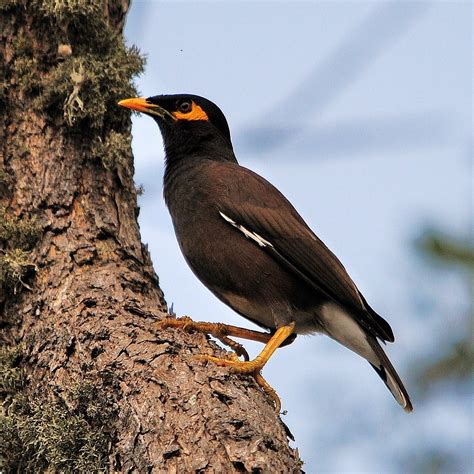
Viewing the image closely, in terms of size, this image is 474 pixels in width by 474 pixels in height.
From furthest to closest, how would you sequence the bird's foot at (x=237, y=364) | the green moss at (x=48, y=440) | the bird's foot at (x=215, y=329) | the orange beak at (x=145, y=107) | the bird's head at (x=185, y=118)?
1. the bird's head at (x=185, y=118)
2. the orange beak at (x=145, y=107)
3. the bird's foot at (x=215, y=329)
4. the bird's foot at (x=237, y=364)
5. the green moss at (x=48, y=440)

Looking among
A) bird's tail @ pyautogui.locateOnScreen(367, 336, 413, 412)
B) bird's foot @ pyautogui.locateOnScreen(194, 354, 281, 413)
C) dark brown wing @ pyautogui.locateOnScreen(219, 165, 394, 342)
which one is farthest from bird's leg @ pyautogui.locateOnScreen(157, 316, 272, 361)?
bird's tail @ pyautogui.locateOnScreen(367, 336, 413, 412)

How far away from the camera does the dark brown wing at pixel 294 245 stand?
18.0 feet

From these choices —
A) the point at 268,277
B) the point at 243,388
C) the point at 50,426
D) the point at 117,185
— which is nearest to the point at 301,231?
the point at 268,277

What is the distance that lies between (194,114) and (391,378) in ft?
7.80

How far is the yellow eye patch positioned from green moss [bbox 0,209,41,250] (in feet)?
5.50

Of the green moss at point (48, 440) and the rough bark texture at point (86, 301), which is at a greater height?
the rough bark texture at point (86, 301)

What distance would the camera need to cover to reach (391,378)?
5500mm

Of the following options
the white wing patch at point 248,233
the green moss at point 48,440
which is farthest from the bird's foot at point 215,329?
the green moss at point 48,440

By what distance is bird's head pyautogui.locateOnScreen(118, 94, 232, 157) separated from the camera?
250 inches

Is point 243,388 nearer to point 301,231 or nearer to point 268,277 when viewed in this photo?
point 268,277

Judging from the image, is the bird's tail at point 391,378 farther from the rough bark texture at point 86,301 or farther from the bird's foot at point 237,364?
the rough bark texture at point 86,301

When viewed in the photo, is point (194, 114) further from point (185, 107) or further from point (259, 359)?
point (259, 359)

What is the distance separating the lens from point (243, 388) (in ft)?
13.5

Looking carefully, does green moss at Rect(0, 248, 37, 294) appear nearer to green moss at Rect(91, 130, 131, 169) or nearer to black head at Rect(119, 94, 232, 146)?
green moss at Rect(91, 130, 131, 169)
